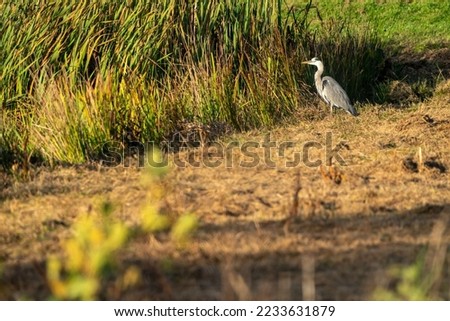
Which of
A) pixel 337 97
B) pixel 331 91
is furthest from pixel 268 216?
pixel 331 91

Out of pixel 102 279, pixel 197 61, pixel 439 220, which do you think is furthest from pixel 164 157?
pixel 102 279

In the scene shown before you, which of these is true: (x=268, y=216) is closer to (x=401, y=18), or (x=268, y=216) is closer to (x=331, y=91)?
(x=331, y=91)

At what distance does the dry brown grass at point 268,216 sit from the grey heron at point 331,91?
0.85 meters

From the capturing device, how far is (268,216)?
6.88 metres

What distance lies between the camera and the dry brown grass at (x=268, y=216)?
5566mm

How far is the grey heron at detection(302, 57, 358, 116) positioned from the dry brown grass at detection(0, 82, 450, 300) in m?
0.85

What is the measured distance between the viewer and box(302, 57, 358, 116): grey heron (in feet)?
36.1

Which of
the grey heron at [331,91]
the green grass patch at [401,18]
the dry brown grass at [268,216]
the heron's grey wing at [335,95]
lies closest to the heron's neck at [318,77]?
the grey heron at [331,91]

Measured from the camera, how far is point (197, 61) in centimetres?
1112

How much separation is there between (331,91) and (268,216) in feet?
14.7

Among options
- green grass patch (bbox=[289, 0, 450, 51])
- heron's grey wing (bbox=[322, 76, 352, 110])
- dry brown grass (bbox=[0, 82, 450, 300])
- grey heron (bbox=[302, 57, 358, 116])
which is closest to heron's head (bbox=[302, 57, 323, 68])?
grey heron (bbox=[302, 57, 358, 116])

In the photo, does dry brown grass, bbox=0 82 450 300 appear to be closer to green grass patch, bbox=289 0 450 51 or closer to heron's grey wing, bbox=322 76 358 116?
heron's grey wing, bbox=322 76 358 116

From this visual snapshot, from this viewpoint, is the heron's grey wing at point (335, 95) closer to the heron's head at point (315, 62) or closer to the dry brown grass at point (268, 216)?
the heron's head at point (315, 62)

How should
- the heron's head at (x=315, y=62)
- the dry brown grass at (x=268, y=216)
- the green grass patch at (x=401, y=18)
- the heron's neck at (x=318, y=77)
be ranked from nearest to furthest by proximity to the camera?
the dry brown grass at (x=268, y=216) → the heron's neck at (x=318, y=77) → the heron's head at (x=315, y=62) → the green grass patch at (x=401, y=18)
